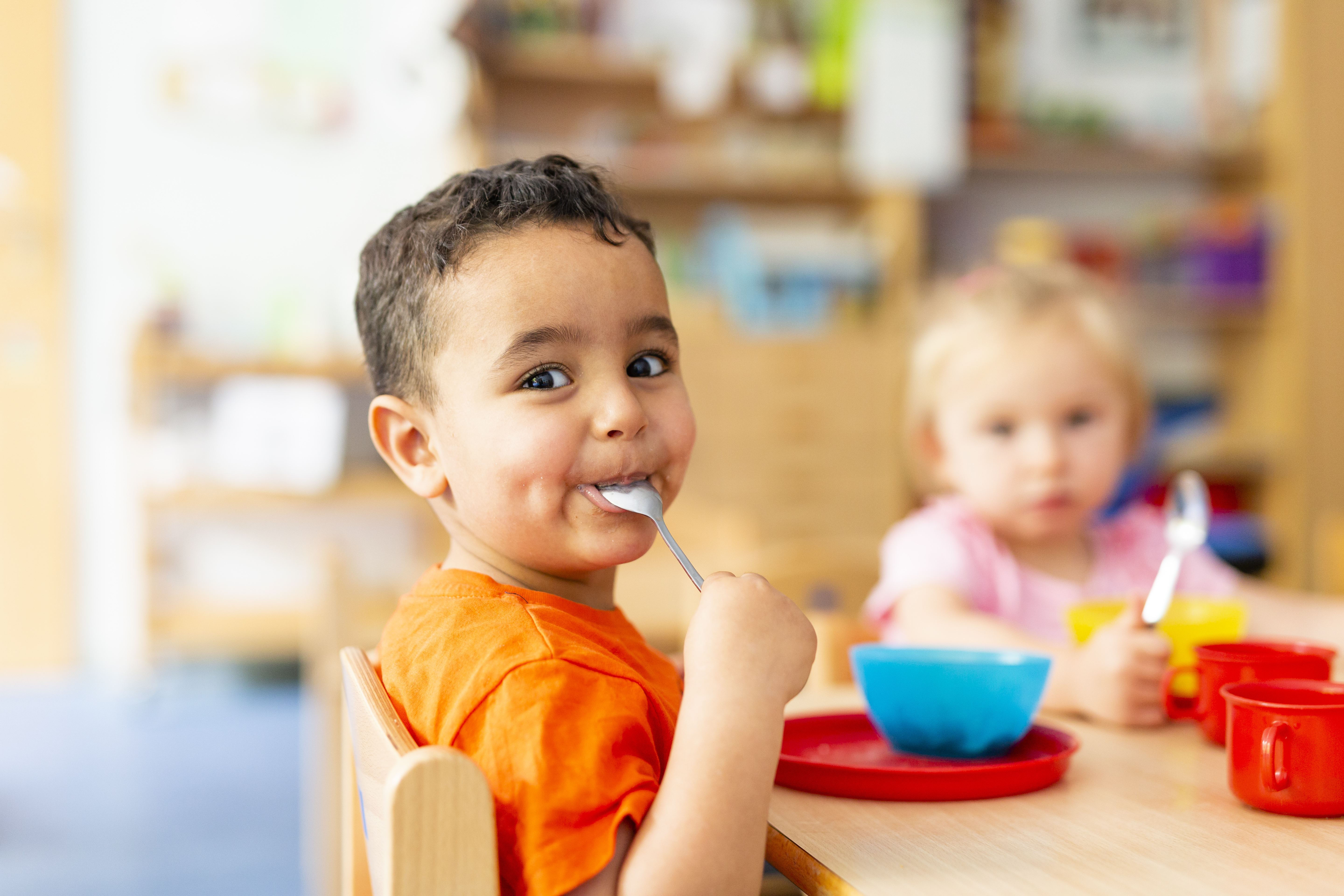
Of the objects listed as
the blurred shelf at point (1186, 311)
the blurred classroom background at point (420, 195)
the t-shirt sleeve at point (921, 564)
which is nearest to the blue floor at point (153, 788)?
the blurred classroom background at point (420, 195)

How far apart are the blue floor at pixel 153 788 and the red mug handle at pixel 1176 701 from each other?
1.53 metres

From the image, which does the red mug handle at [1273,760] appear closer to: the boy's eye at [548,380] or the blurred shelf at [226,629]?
the boy's eye at [548,380]

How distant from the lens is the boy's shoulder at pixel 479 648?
21.5 inches

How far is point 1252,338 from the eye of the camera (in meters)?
4.02

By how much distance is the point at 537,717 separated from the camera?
1.71 ft

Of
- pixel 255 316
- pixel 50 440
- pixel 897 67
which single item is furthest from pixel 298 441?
pixel 897 67

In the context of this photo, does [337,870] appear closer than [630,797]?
No

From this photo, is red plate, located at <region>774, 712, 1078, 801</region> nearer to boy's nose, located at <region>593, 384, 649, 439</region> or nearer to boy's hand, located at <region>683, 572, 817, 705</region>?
boy's hand, located at <region>683, 572, 817, 705</region>

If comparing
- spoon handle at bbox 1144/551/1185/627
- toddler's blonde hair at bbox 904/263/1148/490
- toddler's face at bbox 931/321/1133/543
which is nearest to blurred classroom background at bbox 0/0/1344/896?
toddler's blonde hair at bbox 904/263/1148/490

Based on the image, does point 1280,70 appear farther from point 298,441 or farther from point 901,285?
point 298,441

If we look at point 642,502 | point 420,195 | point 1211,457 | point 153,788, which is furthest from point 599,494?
point 1211,457

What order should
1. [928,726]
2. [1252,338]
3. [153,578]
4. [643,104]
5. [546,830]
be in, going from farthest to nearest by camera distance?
[1252,338] < [643,104] < [153,578] < [928,726] < [546,830]

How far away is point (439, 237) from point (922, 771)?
375 millimetres

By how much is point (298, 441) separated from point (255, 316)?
53cm
